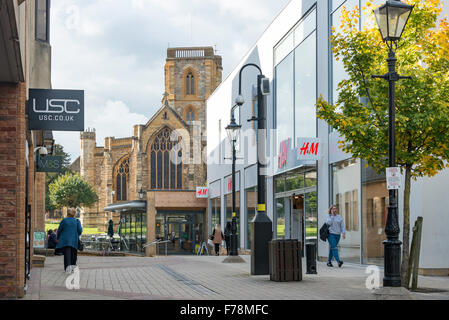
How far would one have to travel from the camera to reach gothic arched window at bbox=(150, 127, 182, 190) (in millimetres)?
74438

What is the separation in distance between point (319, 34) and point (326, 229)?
22.0ft

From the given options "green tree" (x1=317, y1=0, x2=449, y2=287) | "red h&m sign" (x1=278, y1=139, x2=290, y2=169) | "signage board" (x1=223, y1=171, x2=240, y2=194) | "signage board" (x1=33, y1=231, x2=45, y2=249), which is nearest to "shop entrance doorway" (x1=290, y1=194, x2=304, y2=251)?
"red h&m sign" (x1=278, y1=139, x2=290, y2=169)

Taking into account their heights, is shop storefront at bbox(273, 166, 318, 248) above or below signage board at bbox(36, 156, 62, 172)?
below

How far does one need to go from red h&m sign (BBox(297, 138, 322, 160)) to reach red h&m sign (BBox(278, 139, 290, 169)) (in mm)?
2652

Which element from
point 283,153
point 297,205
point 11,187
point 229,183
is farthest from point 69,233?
point 229,183

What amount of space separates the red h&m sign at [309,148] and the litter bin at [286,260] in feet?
25.7

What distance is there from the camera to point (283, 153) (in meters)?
25.0

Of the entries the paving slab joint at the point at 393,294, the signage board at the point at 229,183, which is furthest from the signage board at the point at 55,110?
the signage board at the point at 229,183

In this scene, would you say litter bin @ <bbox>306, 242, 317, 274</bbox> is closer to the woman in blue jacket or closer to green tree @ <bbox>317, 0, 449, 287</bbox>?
green tree @ <bbox>317, 0, 449, 287</bbox>

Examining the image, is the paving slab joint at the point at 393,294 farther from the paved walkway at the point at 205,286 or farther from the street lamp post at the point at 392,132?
the paved walkway at the point at 205,286

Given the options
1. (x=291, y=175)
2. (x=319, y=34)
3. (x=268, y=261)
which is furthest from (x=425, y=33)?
(x=291, y=175)

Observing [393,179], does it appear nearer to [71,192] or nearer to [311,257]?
[311,257]

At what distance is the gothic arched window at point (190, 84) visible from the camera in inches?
3639
